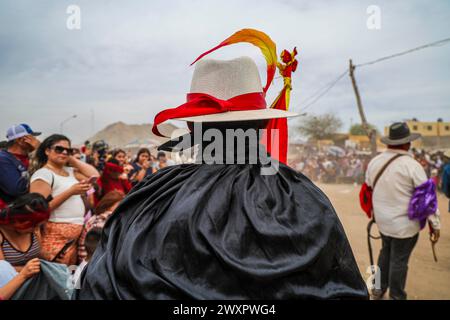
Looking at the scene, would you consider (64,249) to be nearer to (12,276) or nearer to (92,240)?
(92,240)

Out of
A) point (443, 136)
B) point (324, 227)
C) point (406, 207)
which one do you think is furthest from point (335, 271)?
point (443, 136)

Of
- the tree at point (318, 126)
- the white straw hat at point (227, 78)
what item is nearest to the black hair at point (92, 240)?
the white straw hat at point (227, 78)

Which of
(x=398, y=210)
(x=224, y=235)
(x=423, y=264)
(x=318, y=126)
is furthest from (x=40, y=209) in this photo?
(x=318, y=126)

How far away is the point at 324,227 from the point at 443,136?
156 ft

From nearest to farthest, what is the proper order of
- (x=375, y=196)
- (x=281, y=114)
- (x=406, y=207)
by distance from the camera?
(x=281, y=114) → (x=406, y=207) → (x=375, y=196)

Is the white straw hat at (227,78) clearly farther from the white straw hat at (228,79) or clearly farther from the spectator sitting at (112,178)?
the spectator sitting at (112,178)

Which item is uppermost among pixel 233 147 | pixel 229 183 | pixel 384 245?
pixel 233 147

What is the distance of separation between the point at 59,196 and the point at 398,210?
331 centimetres

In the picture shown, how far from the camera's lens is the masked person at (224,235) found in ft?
3.81

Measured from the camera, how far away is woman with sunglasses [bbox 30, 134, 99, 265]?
10.6 ft

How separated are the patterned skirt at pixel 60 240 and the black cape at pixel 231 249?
2.09 m

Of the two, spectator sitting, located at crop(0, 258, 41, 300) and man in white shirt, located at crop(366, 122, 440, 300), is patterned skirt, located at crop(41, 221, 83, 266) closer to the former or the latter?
spectator sitting, located at crop(0, 258, 41, 300)

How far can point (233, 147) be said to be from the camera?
140cm

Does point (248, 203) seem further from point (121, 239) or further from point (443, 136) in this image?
point (443, 136)
